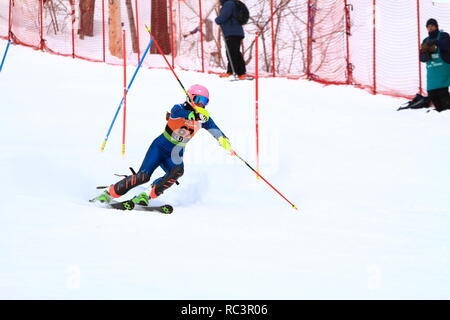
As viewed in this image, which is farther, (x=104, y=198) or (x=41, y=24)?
(x=41, y=24)

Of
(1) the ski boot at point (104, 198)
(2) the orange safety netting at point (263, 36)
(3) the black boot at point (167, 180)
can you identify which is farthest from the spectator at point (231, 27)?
(1) the ski boot at point (104, 198)

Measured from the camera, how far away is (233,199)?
23.0 feet

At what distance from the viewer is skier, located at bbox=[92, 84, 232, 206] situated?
6.15 m

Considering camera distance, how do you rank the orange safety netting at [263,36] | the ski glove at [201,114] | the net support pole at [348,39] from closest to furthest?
the ski glove at [201,114] → the net support pole at [348,39] → the orange safety netting at [263,36]

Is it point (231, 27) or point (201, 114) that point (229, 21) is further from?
point (201, 114)

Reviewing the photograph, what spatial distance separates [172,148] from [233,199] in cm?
113

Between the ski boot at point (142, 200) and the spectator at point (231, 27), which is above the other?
the spectator at point (231, 27)

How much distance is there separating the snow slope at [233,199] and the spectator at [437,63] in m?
0.26

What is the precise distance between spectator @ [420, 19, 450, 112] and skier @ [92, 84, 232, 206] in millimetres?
4758

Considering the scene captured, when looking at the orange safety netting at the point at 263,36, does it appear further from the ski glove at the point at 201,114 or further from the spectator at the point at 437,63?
the ski glove at the point at 201,114

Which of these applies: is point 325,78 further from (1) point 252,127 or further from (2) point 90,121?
(2) point 90,121

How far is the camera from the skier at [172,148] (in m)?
6.15

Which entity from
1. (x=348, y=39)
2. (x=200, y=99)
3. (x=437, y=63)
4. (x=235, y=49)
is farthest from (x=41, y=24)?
(x=200, y=99)

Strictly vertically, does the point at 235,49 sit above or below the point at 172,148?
above
